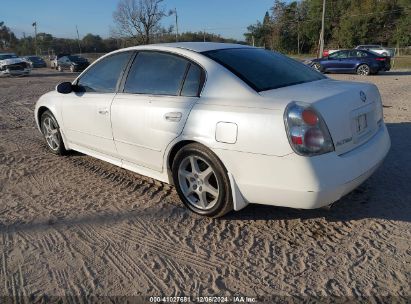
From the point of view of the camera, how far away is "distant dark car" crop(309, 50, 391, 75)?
757 inches

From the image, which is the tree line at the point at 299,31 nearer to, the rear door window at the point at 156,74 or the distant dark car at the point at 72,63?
the distant dark car at the point at 72,63

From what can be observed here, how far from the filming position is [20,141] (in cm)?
629

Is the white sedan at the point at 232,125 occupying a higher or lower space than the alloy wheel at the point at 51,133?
higher

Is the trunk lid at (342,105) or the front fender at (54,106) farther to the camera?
the front fender at (54,106)

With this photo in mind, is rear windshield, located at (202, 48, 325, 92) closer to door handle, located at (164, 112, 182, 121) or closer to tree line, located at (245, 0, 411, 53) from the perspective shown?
door handle, located at (164, 112, 182, 121)

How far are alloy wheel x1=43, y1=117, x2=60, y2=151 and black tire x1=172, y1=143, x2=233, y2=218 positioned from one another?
8.30 feet

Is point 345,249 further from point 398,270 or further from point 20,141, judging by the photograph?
point 20,141

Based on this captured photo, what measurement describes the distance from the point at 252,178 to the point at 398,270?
3.93 feet

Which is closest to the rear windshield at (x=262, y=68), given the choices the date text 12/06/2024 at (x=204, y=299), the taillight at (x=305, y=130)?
the taillight at (x=305, y=130)

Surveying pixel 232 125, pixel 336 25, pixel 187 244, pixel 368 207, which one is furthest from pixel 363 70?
pixel 336 25

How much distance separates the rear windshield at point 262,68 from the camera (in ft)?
10.7

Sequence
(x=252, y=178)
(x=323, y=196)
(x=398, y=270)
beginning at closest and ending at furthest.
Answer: (x=398, y=270)
(x=323, y=196)
(x=252, y=178)

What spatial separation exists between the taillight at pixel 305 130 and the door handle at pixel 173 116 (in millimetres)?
1015

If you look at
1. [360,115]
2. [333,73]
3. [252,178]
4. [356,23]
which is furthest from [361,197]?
[356,23]
